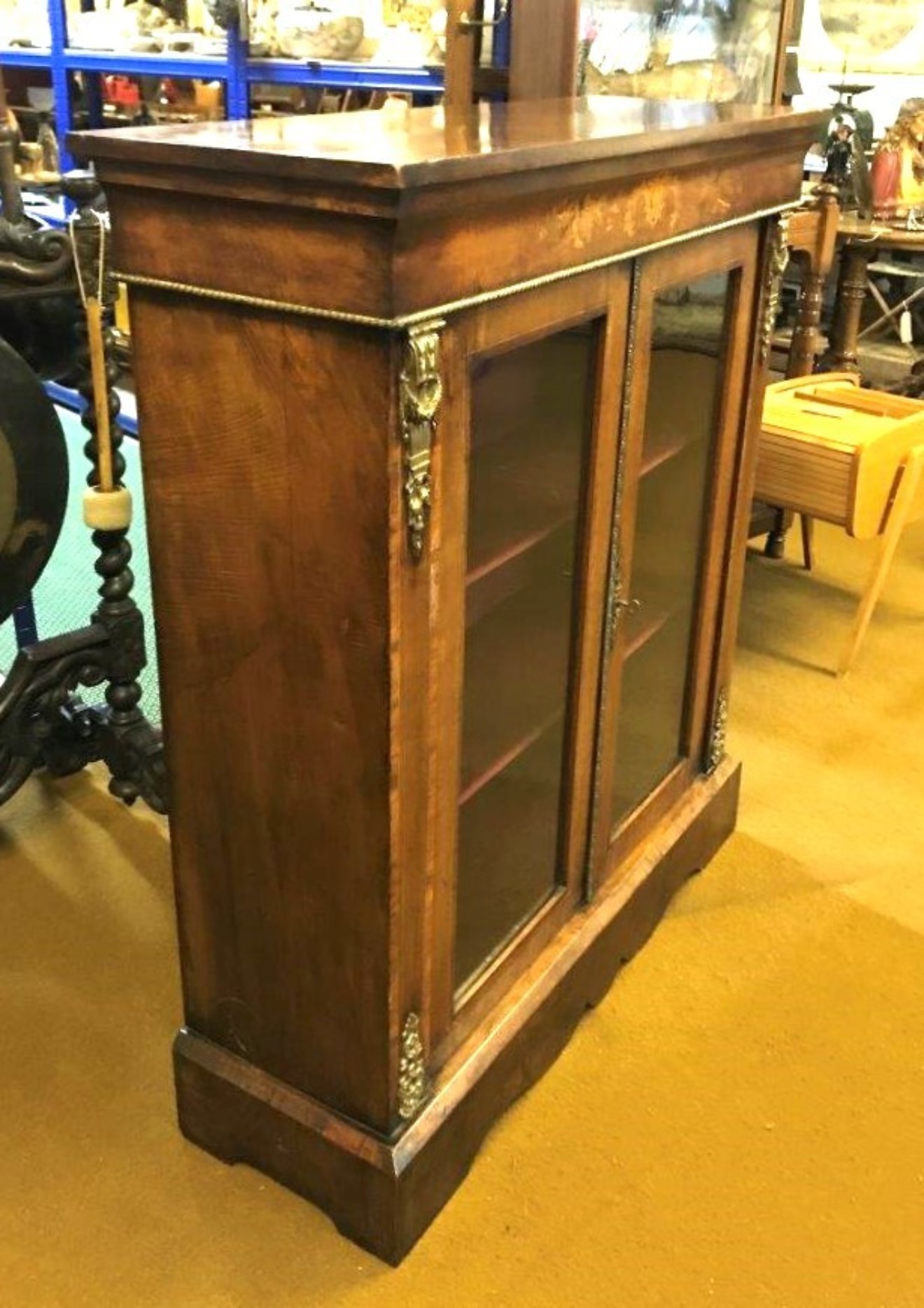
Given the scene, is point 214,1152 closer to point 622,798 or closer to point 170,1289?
point 170,1289

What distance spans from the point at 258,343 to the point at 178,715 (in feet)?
1.41

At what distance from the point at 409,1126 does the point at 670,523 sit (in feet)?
2.89

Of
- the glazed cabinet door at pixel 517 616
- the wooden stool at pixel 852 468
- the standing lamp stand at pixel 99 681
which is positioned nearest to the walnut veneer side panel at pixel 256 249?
the glazed cabinet door at pixel 517 616

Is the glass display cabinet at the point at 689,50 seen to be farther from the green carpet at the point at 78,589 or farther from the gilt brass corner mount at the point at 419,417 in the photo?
the gilt brass corner mount at the point at 419,417

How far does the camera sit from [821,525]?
11.6ft

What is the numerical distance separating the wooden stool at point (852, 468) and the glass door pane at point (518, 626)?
1135mm

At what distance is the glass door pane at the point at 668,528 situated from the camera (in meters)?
1.60

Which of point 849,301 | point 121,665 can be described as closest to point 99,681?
point 121,665

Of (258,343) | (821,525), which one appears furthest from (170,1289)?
(821,525)

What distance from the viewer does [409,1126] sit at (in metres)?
1.38

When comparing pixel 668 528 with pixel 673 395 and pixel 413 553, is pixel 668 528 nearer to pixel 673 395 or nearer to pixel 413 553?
pixel 673 395

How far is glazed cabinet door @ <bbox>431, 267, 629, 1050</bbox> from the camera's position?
3.90ft

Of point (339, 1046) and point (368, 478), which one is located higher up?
point (368, 478)

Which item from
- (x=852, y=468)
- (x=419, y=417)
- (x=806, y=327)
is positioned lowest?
(x=852, y=468)
